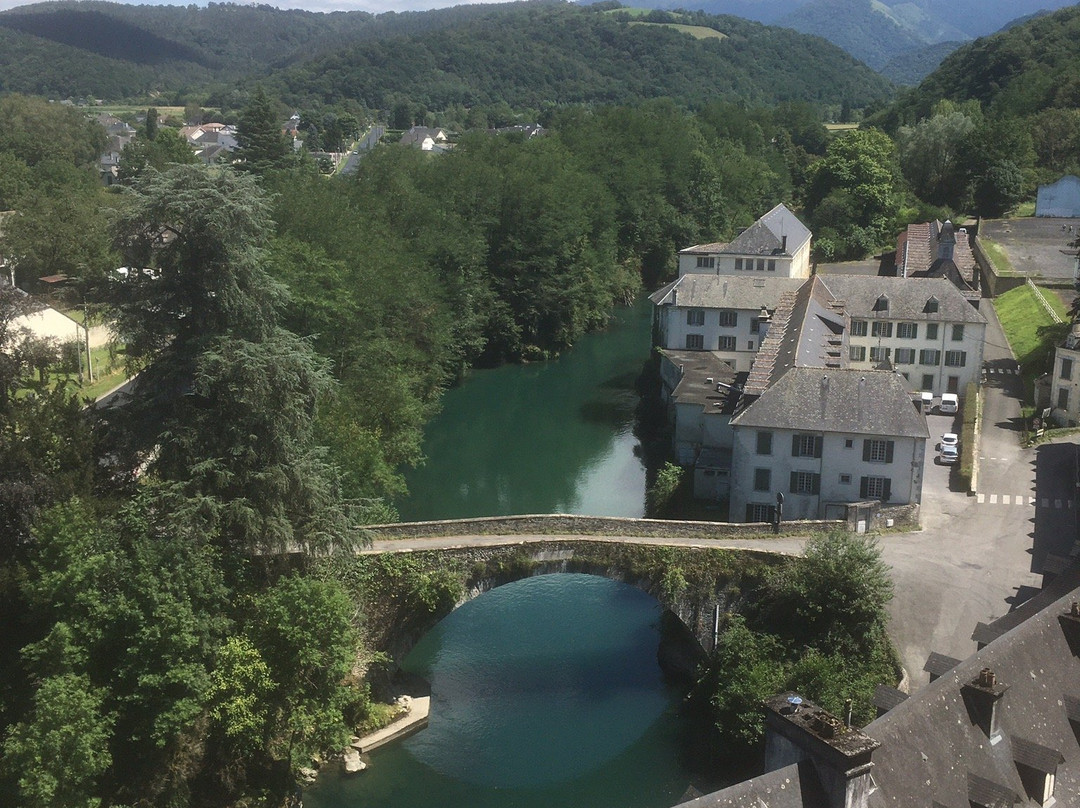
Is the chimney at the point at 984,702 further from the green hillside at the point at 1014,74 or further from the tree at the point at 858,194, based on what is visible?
the green hillside at the point at 1014,74

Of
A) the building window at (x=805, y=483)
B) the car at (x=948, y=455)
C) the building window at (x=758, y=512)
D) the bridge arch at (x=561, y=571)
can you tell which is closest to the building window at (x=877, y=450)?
the building window at (x=805, y=483)

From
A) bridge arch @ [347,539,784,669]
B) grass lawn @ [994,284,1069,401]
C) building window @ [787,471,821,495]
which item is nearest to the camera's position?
bridge arch @ [347,539,784,669]

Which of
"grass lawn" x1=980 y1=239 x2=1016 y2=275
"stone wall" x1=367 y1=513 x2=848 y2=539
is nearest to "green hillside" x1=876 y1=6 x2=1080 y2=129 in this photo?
"grass lawn" x1=980 y1=239 x2=1016 y2=275

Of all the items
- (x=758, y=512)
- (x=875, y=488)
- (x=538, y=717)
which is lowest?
A: (x=538, y=717)

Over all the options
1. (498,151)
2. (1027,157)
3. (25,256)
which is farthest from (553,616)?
(1027,157)

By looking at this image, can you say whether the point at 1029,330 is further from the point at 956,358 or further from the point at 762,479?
the point at 762,479

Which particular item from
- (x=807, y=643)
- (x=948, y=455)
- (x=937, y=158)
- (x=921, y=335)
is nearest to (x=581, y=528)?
(x=807, y=643)

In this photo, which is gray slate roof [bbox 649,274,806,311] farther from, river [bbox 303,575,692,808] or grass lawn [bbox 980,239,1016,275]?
river [bbox 303,575,692,808]
